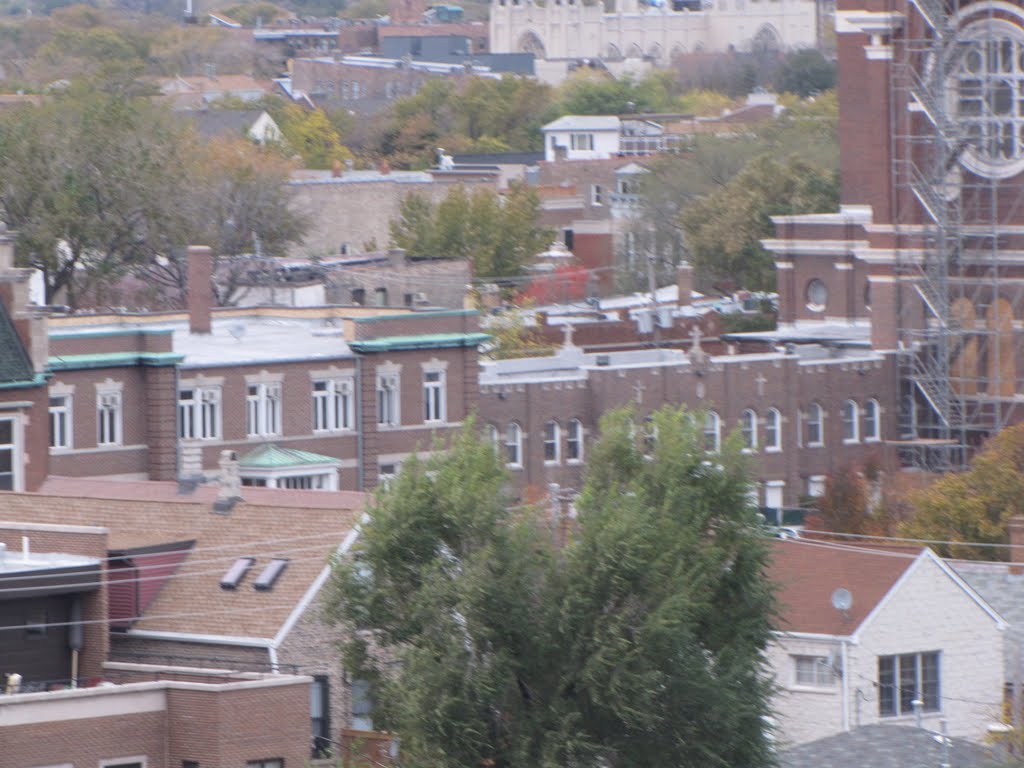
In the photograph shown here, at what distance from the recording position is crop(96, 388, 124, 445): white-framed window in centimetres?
6444

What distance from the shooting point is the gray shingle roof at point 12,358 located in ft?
165

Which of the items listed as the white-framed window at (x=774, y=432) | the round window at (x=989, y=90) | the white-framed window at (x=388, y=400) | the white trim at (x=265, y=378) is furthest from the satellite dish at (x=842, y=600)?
the round window at (x=989, y=90)

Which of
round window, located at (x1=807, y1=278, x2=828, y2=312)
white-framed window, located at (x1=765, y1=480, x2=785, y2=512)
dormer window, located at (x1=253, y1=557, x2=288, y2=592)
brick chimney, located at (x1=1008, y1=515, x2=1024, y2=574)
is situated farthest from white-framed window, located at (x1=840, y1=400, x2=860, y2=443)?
dormer window, located at (x1=253, y1=557, x2=288, y2=592)

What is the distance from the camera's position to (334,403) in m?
68.2

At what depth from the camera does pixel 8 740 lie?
32875mm

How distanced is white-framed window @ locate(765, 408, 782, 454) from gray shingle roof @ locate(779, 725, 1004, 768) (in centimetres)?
3966

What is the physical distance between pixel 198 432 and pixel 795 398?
2232 centimetres

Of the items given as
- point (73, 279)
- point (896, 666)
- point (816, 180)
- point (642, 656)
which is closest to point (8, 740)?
point (642, 656)

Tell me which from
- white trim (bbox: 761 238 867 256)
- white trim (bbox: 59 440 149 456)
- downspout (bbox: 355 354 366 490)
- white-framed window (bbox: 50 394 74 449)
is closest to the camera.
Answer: white-framed window (bbox: 50 394 74 449)

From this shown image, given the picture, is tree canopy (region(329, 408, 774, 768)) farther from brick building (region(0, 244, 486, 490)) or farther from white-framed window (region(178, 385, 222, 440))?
white-framed window (region(178, 385, 222, 440))

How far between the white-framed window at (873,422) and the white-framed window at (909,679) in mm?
41539

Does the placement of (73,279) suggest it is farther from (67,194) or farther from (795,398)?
(795,398)

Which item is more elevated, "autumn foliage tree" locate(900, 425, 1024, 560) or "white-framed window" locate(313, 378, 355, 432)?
"white-framed window" locate(313, 378, 355, 432)

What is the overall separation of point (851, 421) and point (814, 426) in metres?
2.27
